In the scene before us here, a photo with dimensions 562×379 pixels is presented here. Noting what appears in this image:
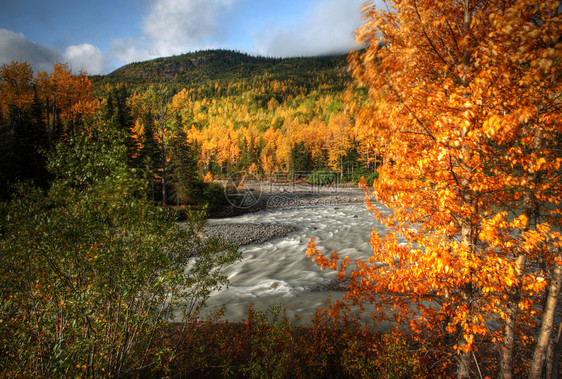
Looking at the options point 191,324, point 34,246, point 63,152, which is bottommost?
point 191,324

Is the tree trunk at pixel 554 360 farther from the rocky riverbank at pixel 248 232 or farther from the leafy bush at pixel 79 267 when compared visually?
the rocky riverbank at pixel 248 232

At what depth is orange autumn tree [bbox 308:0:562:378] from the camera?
302 centimetres

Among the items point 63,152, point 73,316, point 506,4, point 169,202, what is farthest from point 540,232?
point 169,202

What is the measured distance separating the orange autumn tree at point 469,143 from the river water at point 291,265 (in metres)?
6.34

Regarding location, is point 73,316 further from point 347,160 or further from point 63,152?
point 347,160

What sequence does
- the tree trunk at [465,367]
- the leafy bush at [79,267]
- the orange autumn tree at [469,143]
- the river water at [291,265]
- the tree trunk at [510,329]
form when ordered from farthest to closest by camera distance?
the river water at [291,265] → the tree trunk at [465,367] → the tree trunk at [510,329] → the leafy bush at [79,267] → the orange autumn tree at [469,143]

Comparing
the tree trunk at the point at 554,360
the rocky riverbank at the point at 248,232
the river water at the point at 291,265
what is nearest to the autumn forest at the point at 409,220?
the tree trunk at the point at 554,360

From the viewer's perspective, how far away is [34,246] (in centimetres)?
391

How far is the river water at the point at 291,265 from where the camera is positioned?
33.3 feet

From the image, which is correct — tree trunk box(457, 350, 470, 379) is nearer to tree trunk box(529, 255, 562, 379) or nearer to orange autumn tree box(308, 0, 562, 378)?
orange autumn tree box(308, 0, 562, 378)

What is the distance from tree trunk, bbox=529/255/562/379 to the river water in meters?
6.40

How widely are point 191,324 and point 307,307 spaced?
4259 mm

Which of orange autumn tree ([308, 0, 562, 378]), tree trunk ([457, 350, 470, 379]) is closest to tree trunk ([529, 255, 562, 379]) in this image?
orange autumn tree ([308, 0, 562, 378])

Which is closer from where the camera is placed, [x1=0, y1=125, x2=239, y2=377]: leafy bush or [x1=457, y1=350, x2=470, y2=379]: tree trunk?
[x1=0, y1=125, x2=239, y2=377]: leafy bush
